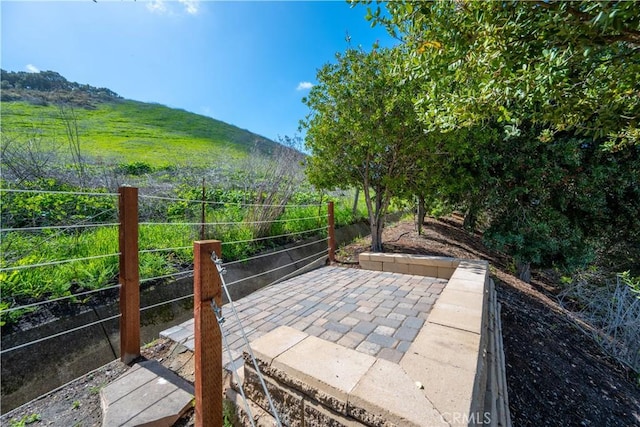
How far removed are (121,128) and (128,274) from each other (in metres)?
18.5

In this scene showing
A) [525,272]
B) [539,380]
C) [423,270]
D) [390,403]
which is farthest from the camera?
[525,272]

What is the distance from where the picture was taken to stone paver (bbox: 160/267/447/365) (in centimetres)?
220

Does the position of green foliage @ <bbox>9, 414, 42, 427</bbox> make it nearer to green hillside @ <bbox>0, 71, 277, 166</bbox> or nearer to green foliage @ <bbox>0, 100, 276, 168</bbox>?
green hillside @ <bbox>0, 71, 277, 166</bbox>

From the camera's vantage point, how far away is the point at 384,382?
3.70 feet

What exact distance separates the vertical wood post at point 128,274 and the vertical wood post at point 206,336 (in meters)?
1.08

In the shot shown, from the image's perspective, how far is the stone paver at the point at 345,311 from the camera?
220 cm

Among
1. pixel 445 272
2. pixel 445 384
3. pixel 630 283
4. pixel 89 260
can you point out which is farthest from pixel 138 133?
pixel 630 283

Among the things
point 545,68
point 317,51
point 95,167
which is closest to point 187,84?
point 95,167

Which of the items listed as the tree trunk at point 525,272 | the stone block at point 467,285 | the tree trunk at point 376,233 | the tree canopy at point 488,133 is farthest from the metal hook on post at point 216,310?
the tree trunk at point 525,272

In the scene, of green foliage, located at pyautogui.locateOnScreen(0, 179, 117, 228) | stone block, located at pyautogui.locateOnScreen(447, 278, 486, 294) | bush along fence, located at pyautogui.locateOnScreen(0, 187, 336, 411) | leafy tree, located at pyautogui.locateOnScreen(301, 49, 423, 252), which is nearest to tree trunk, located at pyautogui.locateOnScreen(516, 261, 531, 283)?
leafy tree, located at pyautogui.locateOnScreen(301, 49, 423, 252)

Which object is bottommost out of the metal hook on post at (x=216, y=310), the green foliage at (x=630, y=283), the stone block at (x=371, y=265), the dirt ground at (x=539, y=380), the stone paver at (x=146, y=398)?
the dirt ground at (x=539, y=380)

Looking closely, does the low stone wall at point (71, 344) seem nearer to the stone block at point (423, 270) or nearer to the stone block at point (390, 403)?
the stone block at point (390, 403)

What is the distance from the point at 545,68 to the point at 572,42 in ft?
0.72

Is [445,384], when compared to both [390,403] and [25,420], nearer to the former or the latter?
[390,403]
